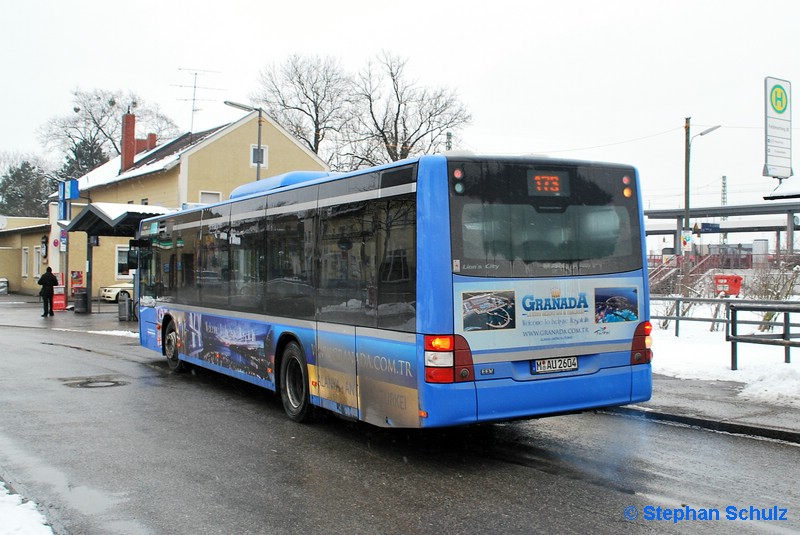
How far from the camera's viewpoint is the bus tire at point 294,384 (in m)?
8.52

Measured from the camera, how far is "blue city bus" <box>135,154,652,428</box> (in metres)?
6.31

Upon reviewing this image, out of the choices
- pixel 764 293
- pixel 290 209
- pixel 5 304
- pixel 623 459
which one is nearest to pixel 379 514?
pixel 623 459

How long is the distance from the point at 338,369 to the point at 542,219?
2.70 m

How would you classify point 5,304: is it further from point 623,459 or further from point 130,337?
point 623,459

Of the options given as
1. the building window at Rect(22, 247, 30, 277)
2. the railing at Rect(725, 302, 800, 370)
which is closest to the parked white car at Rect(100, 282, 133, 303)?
the building window at Rect(22, 247, 30, 277)

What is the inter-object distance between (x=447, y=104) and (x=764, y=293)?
38.1 meters

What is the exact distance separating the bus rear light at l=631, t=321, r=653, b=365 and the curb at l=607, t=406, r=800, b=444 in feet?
5.65

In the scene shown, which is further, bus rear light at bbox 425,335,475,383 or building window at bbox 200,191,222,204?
building window at bbox 200,191,222,204

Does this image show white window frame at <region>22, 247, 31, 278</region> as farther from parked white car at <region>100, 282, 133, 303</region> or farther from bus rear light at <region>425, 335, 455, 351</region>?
bus rear light at <region>425, 335, 455, 351</region>

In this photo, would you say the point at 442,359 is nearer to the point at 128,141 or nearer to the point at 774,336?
the point at 774,336

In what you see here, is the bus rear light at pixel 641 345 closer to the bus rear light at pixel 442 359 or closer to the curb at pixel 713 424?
the curb at pixel 713 424

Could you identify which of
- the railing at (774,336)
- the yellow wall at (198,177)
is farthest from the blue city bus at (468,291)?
the yellow wall at (198,177)

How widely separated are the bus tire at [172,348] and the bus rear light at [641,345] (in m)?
8.50

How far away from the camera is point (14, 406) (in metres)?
9.76
